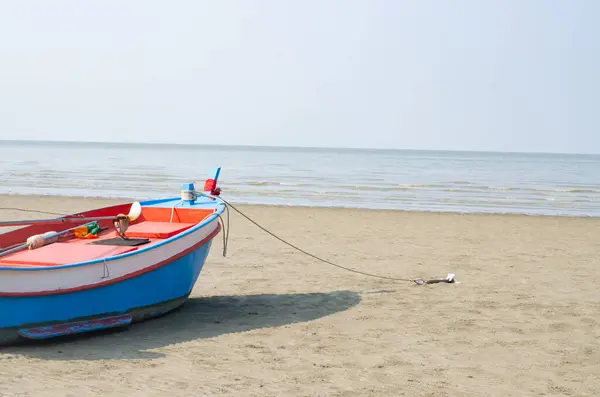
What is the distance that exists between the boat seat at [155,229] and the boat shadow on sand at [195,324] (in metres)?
0.88

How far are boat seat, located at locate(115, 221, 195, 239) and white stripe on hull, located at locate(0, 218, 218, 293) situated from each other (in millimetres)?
622

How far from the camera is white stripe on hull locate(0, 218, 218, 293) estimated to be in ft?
20.0

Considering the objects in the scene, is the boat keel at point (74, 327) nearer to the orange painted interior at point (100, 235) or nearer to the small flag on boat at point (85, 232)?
the orange painted interior at point (100, 235)

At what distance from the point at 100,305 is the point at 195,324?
1193 mm

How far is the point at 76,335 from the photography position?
6910 mm

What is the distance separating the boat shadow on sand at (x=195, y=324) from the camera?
6.48m

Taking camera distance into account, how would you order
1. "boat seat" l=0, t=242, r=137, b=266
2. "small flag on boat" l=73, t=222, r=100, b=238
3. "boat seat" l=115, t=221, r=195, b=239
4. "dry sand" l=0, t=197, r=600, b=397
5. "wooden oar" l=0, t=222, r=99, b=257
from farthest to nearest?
"small flag on boat" l=73, t=222, r=100, b=238
"boat seat" l=115, t=221, r=195, b=239
"wooden oar" l=0, t=222, r=99, b=257
"boat seat" l=0, t=242, r=137, b=266
"dry sand" l=0, t=197, r=600, b=397

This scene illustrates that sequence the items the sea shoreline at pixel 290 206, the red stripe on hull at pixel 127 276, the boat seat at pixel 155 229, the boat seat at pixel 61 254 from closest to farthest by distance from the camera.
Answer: the red stripe on hull at pixel 127 276 → the boat seat at pixel 61 254 → the boat seat at pixel 155 229 → the sea shoreline at pixel 290 206

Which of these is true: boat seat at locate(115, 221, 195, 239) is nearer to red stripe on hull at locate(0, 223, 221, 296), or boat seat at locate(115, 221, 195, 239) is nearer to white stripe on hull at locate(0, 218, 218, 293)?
red stripe on hull at locate(0, 223, 221, 296)

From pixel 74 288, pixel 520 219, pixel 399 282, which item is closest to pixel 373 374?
pixel 74 288

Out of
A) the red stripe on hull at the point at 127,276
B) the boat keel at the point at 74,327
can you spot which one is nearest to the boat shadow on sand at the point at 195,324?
the boat keel at the point at 74,327

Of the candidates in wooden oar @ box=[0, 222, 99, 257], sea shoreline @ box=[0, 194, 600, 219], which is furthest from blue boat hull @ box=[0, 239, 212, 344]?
sea shoreline @ box=[0, 194, 600, 219]

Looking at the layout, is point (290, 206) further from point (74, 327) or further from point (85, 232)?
point (74, 327)

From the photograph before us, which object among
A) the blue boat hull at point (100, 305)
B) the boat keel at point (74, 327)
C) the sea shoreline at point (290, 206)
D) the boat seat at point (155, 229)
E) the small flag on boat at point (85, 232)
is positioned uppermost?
the boat seat at point (155, 229)
